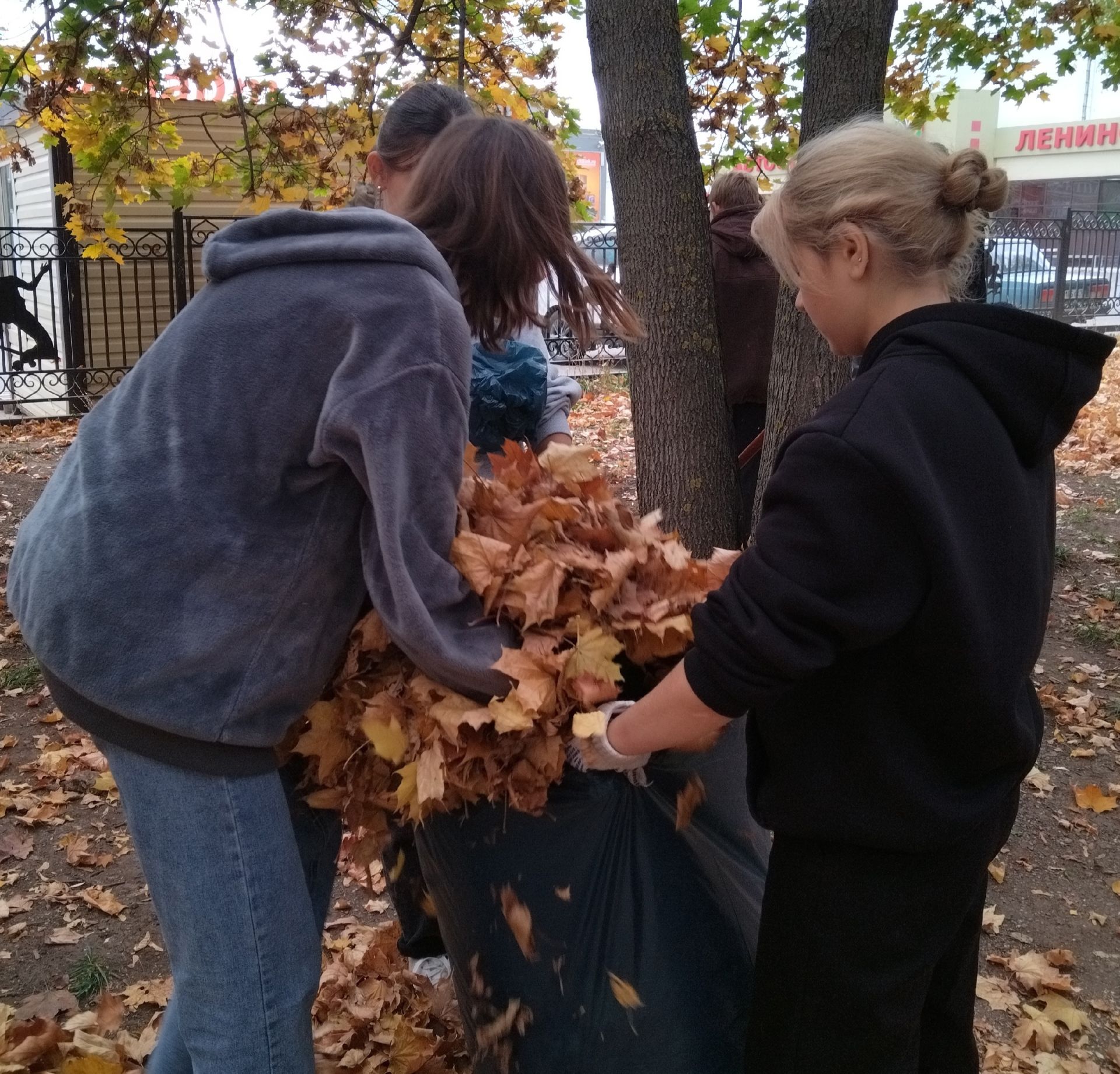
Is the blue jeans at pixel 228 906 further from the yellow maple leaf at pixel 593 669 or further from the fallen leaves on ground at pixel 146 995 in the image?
the fallen leaves on ground at pixel 146 995

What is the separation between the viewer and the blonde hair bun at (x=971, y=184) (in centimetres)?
150

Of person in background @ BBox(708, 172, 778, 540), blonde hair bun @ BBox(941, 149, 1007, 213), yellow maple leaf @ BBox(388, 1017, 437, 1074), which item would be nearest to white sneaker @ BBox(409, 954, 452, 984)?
yellow maple leaf @ BBox(388, 1017, 437, 1074)

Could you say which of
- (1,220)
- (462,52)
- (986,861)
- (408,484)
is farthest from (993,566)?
(1,220)

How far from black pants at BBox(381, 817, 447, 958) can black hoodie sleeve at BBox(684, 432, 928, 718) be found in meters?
1.05

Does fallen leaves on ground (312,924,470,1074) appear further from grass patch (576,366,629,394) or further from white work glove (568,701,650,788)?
grass patch (576,366,629,394)

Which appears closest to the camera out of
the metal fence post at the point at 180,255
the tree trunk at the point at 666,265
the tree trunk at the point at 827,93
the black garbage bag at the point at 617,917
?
the black garbage bag at the point at 617,917

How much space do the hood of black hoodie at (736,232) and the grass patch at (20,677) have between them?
10.9 feet

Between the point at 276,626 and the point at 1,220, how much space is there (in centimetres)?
1712

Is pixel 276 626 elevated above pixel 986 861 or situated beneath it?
elevated above

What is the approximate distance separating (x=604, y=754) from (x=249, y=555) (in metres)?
Answer: 0.56

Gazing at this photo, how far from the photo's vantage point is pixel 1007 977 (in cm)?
297

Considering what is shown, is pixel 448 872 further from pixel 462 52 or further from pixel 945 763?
pixel 462 52

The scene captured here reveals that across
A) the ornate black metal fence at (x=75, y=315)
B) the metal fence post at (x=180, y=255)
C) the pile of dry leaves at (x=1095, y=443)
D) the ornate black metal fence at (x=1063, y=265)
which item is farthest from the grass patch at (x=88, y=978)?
the ornate black metal fence at (x=1063, y=265)

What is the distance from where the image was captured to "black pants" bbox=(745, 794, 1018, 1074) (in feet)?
5.12
